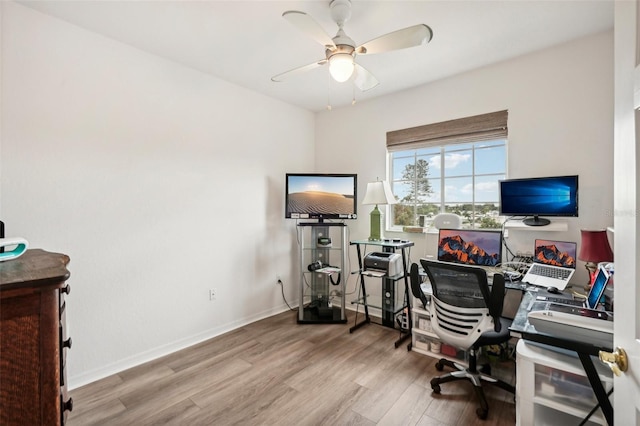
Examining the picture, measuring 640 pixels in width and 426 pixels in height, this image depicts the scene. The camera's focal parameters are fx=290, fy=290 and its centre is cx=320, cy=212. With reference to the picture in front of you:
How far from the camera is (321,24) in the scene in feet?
6.89

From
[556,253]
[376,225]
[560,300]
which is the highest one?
[376,225]

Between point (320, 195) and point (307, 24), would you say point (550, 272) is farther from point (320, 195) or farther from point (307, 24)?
point (307, 24)

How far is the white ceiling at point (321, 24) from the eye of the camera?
1.91 m

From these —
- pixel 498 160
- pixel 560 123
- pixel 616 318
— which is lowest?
pixel 616 318

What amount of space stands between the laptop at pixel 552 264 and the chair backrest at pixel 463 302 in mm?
561

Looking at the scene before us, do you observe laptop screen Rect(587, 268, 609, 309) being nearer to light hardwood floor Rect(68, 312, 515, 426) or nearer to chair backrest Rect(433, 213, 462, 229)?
light hardwood floor Rect(68, 312, 515, 426)

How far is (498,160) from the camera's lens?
9.19 feet

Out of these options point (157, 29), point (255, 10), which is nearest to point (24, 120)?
point (157, 29)

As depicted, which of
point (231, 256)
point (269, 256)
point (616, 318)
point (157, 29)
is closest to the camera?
point (616, 318)

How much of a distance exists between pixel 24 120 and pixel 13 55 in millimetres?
410

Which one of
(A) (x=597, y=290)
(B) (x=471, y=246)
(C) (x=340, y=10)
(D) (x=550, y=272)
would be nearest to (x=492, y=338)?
(A) (x=597, y=290)

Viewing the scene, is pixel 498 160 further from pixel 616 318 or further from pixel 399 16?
pixel 616 318

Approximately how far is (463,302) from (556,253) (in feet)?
3.28

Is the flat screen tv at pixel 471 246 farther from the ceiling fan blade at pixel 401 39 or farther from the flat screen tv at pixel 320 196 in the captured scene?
the ceiling fan blade at pixel 401 39
